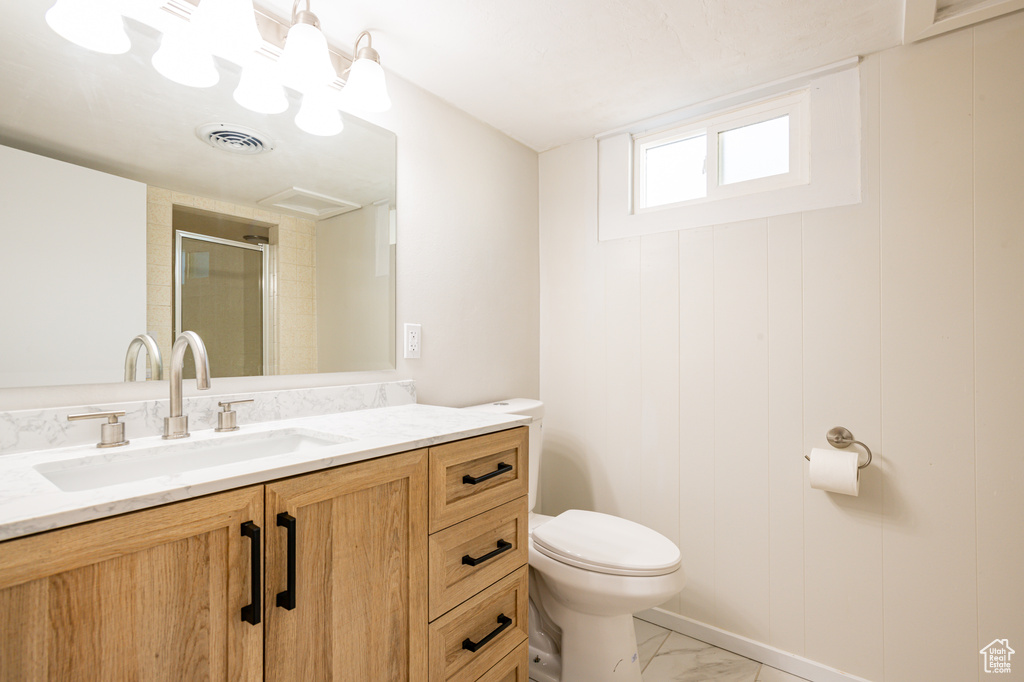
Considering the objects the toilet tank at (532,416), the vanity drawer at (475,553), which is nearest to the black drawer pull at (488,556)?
the vanity drawer at (475,553)

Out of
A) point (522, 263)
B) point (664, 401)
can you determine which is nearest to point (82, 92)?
point (522, 263)

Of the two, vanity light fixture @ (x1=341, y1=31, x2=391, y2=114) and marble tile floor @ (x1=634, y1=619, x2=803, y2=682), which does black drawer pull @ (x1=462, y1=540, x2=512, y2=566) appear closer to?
marble tile floor @ (x1=634, y1=619, x2=803, y2=682)

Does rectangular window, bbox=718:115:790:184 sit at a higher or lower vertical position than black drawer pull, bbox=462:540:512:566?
higher

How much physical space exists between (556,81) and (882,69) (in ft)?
3.46

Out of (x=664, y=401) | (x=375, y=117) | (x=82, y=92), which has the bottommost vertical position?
(x=664, y=401)

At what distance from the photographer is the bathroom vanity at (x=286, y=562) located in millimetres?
564

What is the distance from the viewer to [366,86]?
136 centimetres

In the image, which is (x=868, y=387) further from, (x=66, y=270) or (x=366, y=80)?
(x=66, y=270)

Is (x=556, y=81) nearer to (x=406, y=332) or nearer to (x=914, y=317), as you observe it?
(x=406, y=332)

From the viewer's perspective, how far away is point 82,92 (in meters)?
1.00

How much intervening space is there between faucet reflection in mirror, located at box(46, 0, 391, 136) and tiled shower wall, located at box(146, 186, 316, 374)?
11.0 inches

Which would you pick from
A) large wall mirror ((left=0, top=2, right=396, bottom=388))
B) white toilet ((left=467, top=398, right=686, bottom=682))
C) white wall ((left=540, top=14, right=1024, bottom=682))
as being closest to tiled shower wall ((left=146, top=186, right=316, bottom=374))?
large wall mirror ((left=0, top=2, right=396, bottom=388))

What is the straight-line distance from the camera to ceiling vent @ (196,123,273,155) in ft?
3.86

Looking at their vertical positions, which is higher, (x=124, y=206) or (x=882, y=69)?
(x=882, y=69)
